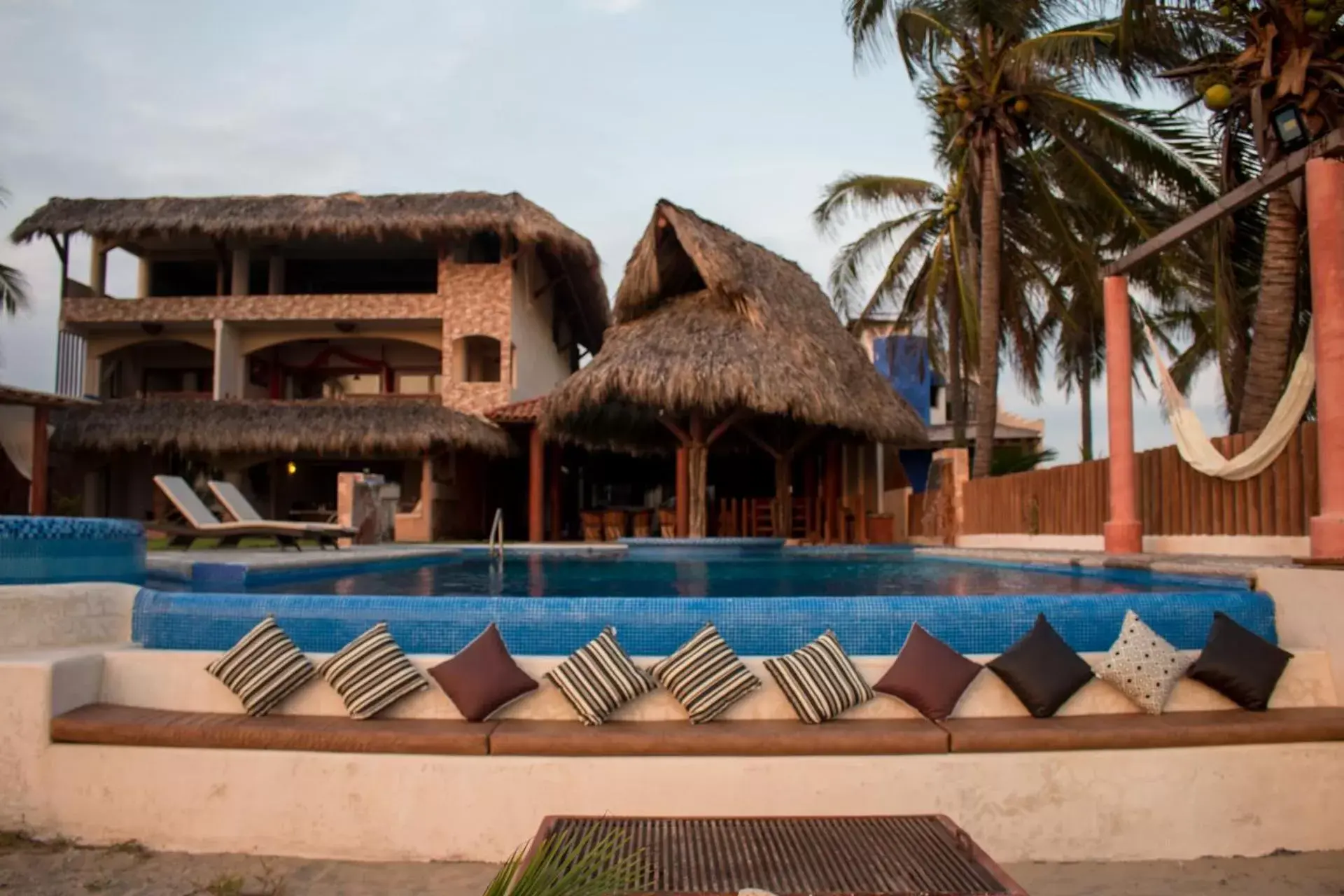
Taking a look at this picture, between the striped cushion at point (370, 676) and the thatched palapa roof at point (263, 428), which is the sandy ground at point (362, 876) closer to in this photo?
the striped cushion at point (370, 676)

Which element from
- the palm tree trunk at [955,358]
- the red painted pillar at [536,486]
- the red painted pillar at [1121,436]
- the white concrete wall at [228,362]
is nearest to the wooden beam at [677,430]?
the red painted pillar at [536,486]

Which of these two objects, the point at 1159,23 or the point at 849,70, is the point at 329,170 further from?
the point at 1159,23

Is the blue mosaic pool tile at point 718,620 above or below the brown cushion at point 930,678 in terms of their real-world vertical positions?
above

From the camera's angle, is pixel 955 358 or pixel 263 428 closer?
pixel 955 358

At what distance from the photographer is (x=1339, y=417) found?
3.84 metres

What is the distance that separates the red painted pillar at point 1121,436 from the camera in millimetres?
6594

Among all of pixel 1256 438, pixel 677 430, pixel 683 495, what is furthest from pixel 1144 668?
pixel 683 495

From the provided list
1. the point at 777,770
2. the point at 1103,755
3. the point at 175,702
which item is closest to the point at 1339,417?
the point at 1103,755

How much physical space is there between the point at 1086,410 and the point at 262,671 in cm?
1957

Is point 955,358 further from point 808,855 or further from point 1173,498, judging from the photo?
point 808,855

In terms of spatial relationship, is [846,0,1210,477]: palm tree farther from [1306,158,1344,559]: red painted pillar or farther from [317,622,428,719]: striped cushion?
[317,622,428,719]: striped cushion

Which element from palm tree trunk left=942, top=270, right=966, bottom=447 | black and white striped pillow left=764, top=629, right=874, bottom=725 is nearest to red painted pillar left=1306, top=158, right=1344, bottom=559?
black and white striped pillow left=764, top=629, right=874, bottom=725

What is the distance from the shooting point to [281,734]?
2951 millimetres

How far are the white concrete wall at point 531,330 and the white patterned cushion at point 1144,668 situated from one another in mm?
13599
